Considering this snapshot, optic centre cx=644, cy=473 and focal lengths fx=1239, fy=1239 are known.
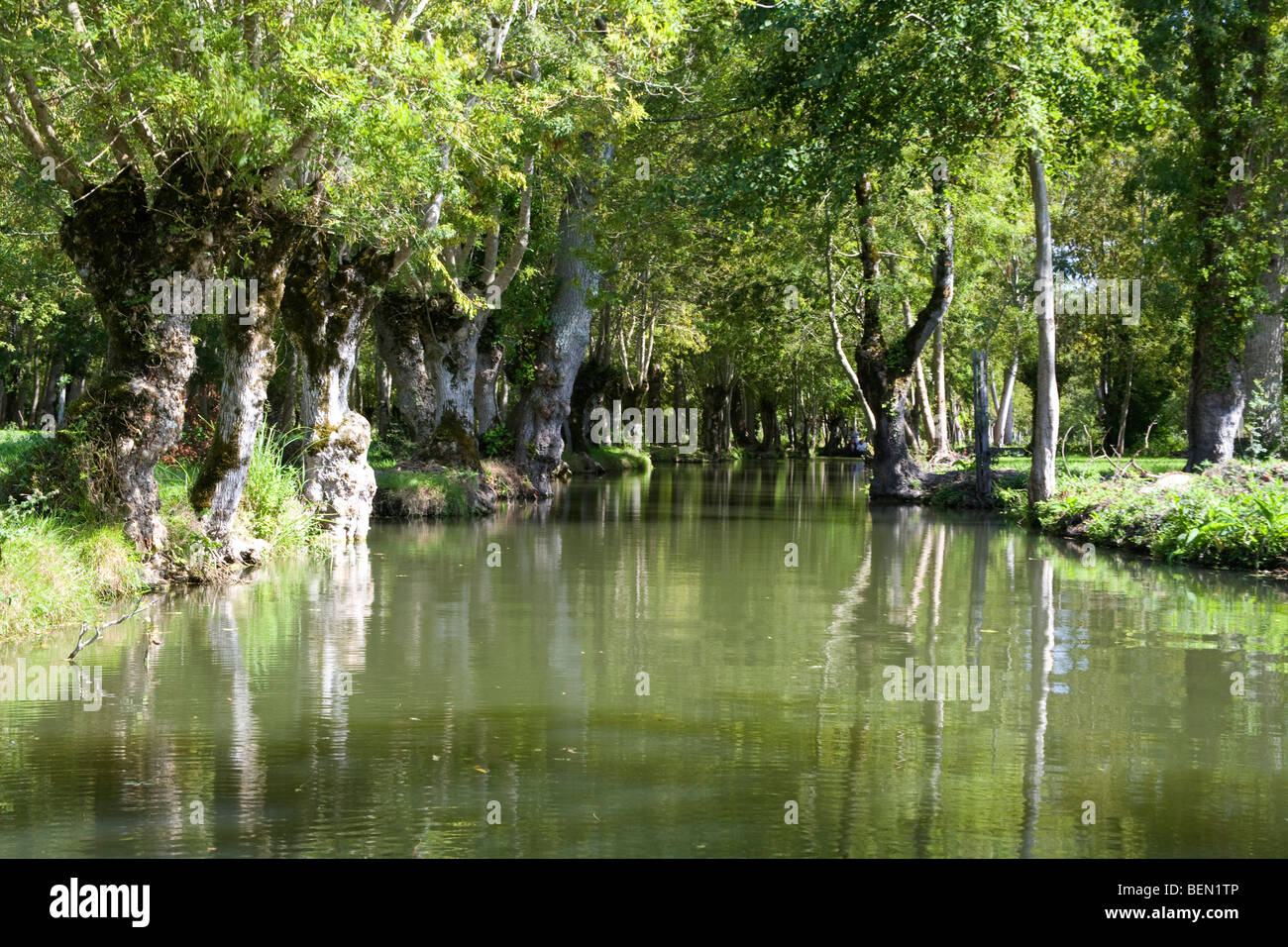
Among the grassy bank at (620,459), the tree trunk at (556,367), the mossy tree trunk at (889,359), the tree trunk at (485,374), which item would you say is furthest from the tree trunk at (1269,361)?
the grassy bank at (620,459)

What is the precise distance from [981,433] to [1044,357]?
5618 mm

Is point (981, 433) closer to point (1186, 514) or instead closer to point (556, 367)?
point (1186, 514)

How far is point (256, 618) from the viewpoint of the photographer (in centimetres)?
1255

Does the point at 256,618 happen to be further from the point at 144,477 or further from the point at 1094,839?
the point at 1094,839

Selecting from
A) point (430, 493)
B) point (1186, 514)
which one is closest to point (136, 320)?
point (430, 493)

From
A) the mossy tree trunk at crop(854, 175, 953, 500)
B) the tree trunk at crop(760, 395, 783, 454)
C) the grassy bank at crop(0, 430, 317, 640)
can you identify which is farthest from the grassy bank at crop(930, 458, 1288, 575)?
the tree trunk at crop(760, 395, 783, 454)

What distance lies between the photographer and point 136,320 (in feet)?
44.9

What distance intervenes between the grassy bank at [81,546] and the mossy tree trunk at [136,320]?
1.66 feet

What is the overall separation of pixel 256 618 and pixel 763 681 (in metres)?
5.62

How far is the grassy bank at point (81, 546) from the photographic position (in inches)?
442

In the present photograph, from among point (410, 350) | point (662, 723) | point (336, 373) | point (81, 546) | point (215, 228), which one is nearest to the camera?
point (662, 723)

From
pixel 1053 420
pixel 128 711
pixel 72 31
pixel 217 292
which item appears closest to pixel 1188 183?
pixel 1053 420

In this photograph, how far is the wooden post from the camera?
98.1 ft

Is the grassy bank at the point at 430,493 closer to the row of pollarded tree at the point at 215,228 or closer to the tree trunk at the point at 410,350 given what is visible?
the tree trunk at the point at 410,350
